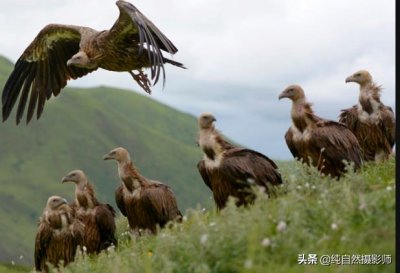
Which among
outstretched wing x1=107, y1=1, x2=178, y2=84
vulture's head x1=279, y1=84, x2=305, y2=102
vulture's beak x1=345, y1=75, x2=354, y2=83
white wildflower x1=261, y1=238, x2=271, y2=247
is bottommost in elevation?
white wildflower x1=261, y1=238, x2=271, y2=247

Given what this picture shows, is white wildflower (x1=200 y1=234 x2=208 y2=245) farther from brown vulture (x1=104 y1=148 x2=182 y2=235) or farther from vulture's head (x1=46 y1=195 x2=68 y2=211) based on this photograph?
vulture's head (x1=46 y1=195 x2=68 y2=211)

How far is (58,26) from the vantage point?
1842 centimetres

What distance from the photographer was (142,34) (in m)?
13.7

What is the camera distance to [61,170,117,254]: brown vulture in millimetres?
14812

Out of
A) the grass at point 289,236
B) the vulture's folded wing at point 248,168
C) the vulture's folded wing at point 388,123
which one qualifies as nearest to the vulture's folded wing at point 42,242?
the vulture's folded wing at point 248,168

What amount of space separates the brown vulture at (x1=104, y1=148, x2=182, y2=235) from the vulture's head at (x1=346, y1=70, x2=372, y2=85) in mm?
3133

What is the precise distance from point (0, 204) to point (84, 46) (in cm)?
15695

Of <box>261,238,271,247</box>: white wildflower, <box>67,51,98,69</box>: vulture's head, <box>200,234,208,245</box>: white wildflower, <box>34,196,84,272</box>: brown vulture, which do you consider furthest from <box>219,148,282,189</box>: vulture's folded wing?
<box>67,51,98,69</box>: vulture's head

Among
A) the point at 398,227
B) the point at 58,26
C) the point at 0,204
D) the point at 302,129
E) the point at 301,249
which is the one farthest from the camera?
the point at 0,204

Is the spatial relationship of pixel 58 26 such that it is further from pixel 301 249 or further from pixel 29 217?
pixel 29 217

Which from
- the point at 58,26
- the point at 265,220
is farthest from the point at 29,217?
the point at 265,220

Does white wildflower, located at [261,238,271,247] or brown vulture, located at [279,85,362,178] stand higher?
brown vulture, located at [279,85,362,178]

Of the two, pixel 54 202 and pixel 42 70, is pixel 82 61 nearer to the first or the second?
pixel 42 70

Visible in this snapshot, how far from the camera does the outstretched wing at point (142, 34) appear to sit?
44.7 ft
